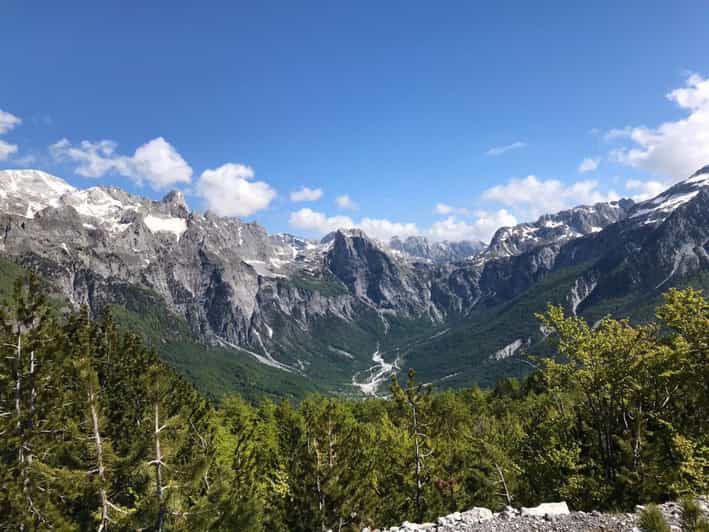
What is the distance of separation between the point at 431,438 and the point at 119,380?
1448 inches

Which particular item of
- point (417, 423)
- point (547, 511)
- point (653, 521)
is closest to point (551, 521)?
point (547, 511)

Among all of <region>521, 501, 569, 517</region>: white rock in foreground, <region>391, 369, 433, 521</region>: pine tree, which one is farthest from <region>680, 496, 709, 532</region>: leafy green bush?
<region>391, 369, 433, 521</region>: pine tree

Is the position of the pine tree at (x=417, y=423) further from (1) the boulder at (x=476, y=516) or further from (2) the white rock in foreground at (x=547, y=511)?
(2) the white rock in foreground at (x=547, y=511)

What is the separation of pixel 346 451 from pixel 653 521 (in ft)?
89.6

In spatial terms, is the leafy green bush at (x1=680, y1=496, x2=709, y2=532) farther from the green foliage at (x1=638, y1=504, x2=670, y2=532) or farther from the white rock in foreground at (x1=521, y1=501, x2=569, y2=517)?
the white rock in foreground at (x1=521, y1=501, x2=569, y2=517)

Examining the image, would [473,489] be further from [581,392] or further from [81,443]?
[81,443]

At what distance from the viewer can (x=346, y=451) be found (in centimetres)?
3453

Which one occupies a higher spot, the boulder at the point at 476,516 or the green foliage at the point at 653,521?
the green foliage at the point at 653,521

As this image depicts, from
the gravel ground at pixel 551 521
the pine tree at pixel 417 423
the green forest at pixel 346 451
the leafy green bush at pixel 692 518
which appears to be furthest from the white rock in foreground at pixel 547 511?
the pine tree at pixel 417 423

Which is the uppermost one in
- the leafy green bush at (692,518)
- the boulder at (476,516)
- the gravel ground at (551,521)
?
the leafy green bush at (692,518)

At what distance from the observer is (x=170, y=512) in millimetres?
21312

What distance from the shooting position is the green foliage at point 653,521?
953 centimetres

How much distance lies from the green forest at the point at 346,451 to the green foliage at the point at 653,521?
13.6m

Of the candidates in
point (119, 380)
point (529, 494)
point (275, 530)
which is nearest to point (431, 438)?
point (529, 494)
